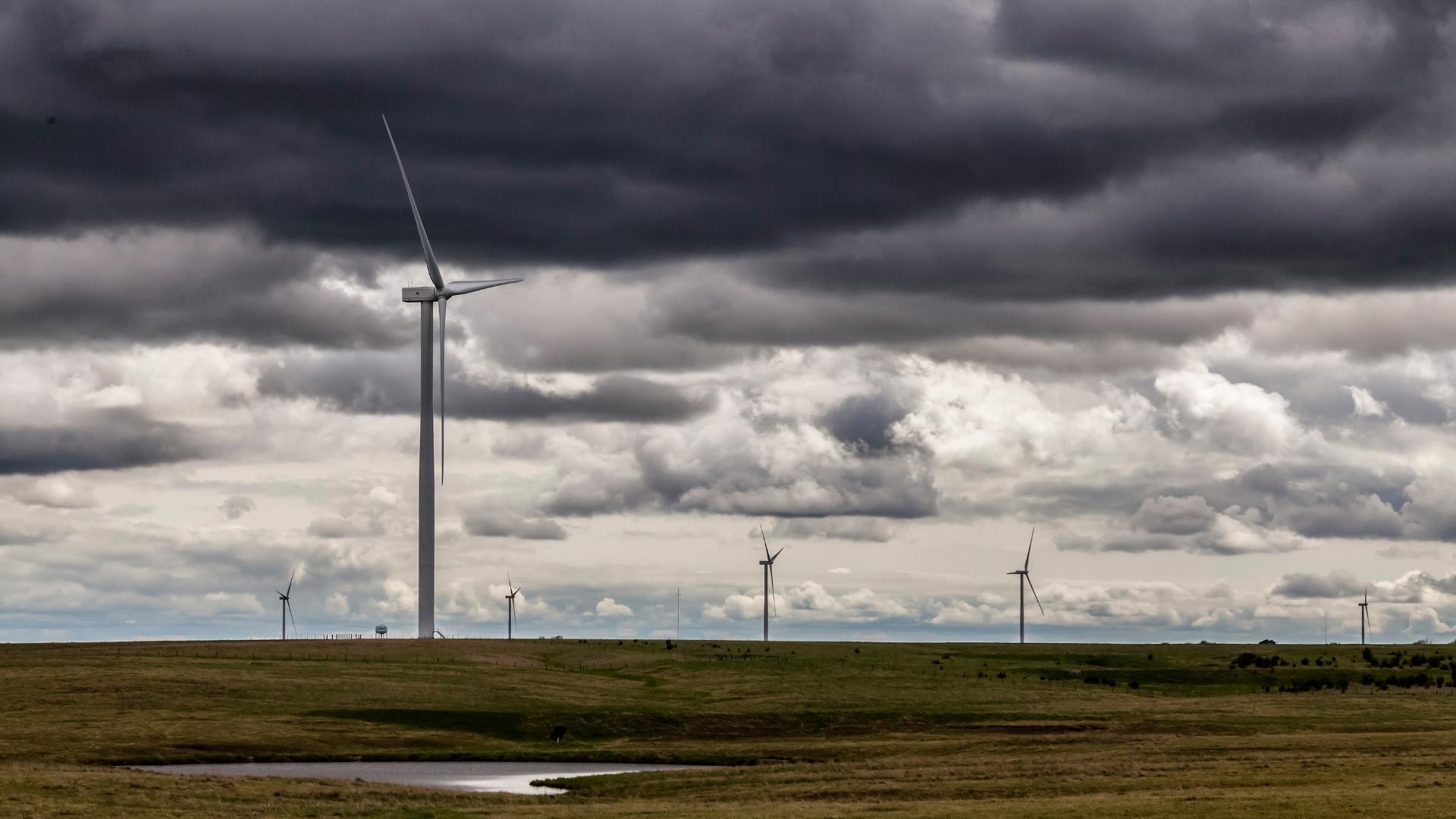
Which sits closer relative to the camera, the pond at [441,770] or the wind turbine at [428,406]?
the pond at [441,770]

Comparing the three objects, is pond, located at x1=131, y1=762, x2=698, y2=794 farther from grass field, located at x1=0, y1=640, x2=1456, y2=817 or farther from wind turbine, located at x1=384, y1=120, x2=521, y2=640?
wind turbine, located at x1=384, y1=120, x2=521, y2=640

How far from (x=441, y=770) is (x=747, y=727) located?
102 feet

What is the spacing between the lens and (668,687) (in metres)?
140

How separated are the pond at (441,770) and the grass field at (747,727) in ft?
8.61

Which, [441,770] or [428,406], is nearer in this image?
[441,770]

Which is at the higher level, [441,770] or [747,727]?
[441,770]

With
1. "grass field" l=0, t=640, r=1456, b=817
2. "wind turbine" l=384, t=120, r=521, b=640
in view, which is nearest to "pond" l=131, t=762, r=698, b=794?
"grass field" l=0, t=640, r=1456, b=817

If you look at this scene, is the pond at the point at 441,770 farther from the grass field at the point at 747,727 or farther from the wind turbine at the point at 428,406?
the wind turbine at the point at 428,406

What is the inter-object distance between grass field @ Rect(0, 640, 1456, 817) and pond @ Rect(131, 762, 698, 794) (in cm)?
262

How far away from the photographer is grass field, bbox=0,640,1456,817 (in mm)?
56094

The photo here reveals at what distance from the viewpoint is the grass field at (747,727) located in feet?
184

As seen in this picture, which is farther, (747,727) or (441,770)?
(747,727)

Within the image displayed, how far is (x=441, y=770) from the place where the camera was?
82.6 m

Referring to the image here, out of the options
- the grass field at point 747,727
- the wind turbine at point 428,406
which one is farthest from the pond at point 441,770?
the wind turbine at point 428,406
